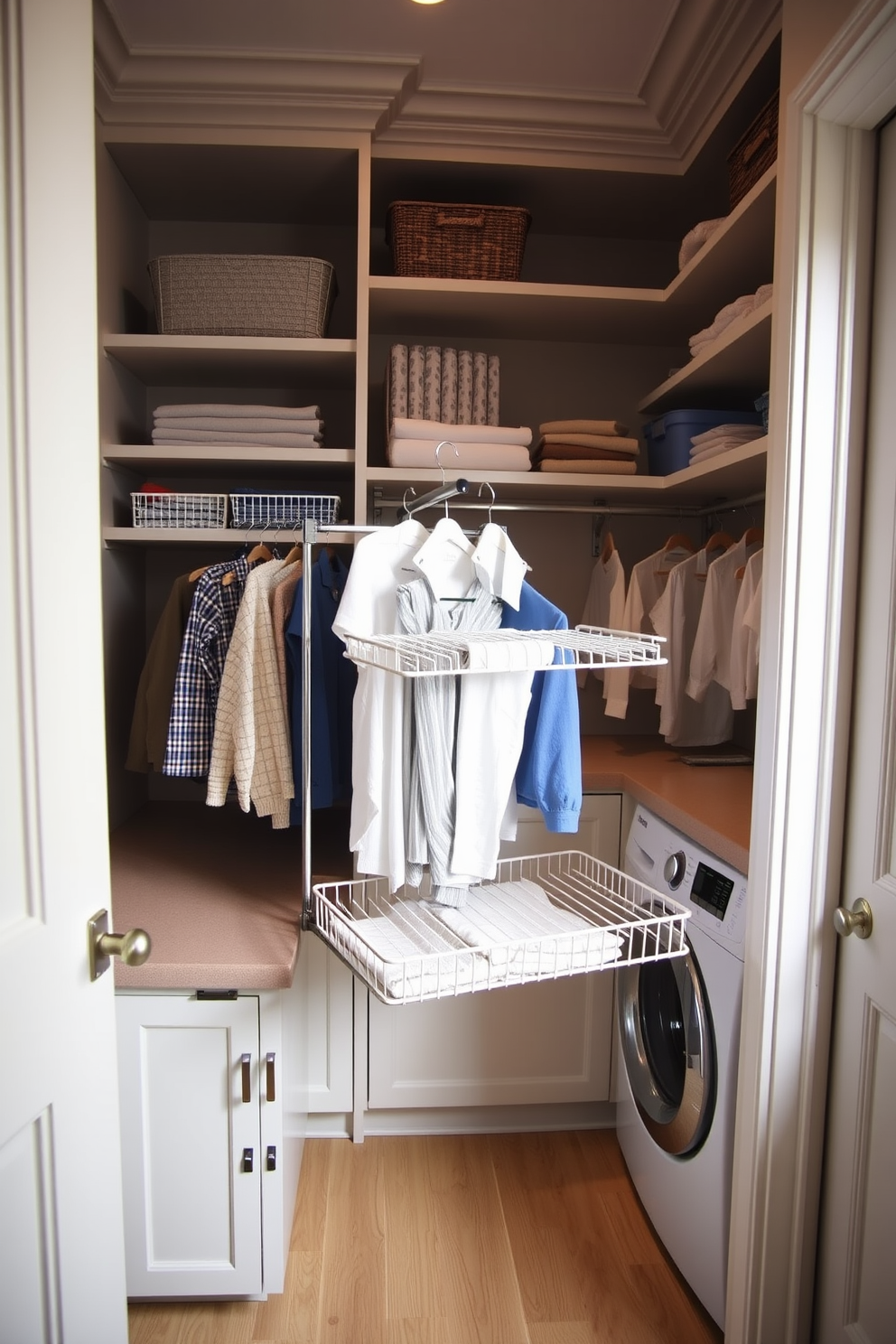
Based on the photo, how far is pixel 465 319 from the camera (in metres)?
2.48

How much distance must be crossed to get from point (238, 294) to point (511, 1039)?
2010 millimetres

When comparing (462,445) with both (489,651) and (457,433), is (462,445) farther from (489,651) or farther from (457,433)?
(489,651)

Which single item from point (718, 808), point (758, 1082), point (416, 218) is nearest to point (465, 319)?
point (416, 218)

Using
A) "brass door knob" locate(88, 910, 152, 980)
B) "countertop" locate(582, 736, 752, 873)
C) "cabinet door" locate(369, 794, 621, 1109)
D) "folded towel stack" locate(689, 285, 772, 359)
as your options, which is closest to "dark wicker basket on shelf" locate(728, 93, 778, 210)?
"folded towel stack" locate(689, 285, 772, 359)

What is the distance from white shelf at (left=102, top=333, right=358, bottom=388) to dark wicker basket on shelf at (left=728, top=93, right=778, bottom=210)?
37.3 inches

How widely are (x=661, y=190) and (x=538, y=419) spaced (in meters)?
0.71

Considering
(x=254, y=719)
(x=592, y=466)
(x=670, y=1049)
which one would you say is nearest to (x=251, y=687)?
Result: (x=254, y=719)

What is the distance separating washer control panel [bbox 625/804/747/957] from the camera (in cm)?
158

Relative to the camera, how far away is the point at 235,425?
2.22m

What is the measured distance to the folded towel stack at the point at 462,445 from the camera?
86.8 inches

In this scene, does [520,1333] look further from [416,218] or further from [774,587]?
[416,218]

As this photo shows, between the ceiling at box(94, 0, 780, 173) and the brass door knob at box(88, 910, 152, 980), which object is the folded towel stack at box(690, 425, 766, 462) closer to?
the ceiling at box(94, 0, 780, 173)

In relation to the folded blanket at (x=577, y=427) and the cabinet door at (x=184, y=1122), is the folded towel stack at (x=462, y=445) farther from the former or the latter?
the cabinet door at (x=184, y=1122)

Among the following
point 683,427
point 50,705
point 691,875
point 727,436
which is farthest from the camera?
point 683,427
